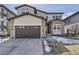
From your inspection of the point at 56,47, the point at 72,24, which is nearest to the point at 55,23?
the point at 72,24

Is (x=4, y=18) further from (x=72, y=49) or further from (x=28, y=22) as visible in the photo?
(x=72, y=49)

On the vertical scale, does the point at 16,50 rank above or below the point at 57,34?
below

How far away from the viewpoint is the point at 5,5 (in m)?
12.5

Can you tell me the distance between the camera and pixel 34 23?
1420cm

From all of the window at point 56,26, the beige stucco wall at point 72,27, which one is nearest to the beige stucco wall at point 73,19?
the beige stucco wall at point 72,27

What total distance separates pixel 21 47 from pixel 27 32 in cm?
206

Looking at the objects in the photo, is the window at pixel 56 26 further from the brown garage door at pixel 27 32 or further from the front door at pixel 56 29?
the brown garage door at pixel 27 32

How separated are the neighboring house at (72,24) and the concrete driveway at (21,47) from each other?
2.10m

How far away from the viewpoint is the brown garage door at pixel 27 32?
45.7ft

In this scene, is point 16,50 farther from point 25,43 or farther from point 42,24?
point 42,24

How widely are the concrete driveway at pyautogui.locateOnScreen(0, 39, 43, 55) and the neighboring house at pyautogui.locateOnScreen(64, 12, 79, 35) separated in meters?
2.10
